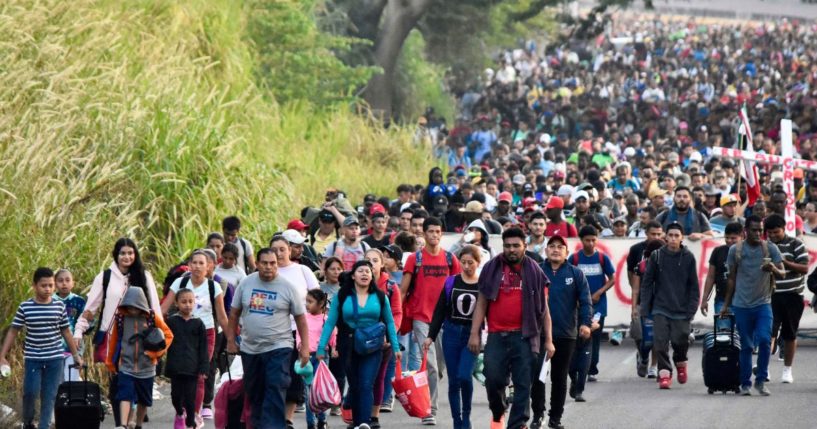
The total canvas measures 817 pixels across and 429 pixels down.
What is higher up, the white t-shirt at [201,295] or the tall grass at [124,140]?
the tall grass at [124,140]

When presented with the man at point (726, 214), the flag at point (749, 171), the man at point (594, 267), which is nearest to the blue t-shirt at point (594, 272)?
the man at point (594, 267)

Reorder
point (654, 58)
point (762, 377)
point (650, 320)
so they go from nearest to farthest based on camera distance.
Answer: point (762, 377) < point (650, 320) < point (654, 58)

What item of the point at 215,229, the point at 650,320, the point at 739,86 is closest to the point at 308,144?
the point at 215,229

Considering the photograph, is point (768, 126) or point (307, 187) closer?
point (307, 187)

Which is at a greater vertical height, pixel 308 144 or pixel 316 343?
pixel 308 144

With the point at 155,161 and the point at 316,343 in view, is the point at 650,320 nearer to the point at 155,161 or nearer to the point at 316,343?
the point at 316,343

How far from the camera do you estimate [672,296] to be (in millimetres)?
16906

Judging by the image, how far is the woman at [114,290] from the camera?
13.8 metres

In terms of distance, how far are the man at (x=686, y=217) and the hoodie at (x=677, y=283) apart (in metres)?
2.76

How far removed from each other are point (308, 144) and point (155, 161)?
11.0 metres

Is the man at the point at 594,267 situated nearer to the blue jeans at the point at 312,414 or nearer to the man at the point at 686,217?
the man at the point at 686,217

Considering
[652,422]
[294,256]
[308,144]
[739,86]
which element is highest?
[739,86]

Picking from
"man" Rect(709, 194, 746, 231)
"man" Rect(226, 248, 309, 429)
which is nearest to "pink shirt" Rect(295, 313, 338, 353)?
"man" Rect(226, 248, 309, 429)

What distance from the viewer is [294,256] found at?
1627 cm
